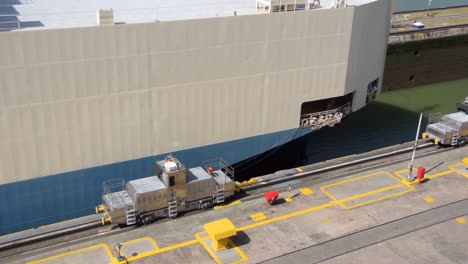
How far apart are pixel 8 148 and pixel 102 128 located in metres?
3.62

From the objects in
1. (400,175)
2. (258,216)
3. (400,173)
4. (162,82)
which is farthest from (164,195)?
(400,173)

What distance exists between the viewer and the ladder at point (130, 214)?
1920 centimetres

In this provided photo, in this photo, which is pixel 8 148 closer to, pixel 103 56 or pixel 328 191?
pixel 103 56

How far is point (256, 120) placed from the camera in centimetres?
2461

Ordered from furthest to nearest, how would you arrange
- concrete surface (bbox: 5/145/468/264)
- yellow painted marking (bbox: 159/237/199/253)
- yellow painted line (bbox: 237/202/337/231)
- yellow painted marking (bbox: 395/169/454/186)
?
yellow painted marking (bbox: 395/169/454/186)
yellow painted line (bbox: 237/202/337/231)
yellow painted marking (bbox: 159/237/199/253)
concrete surface (bbox: 5/145/468/264)

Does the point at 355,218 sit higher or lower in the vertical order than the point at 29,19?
lower

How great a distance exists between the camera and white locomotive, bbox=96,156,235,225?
19297 mm

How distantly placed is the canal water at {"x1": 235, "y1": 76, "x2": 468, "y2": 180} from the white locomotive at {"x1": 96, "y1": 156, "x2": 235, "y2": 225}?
4631 mm

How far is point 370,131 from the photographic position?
38094mm

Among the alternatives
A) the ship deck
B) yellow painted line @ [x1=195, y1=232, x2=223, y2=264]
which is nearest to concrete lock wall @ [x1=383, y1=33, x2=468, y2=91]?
the ship deck

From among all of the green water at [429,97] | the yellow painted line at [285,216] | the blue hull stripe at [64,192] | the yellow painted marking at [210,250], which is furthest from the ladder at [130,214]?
the green water at [429,97]

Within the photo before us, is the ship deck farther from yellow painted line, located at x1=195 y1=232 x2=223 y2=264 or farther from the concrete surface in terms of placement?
yellow painted line, located at x1=195 y1=232 x2=223 y2=264

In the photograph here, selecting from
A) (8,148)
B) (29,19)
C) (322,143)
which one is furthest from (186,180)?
(322,143)

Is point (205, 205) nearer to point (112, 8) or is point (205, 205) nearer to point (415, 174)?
point (415, 174)
